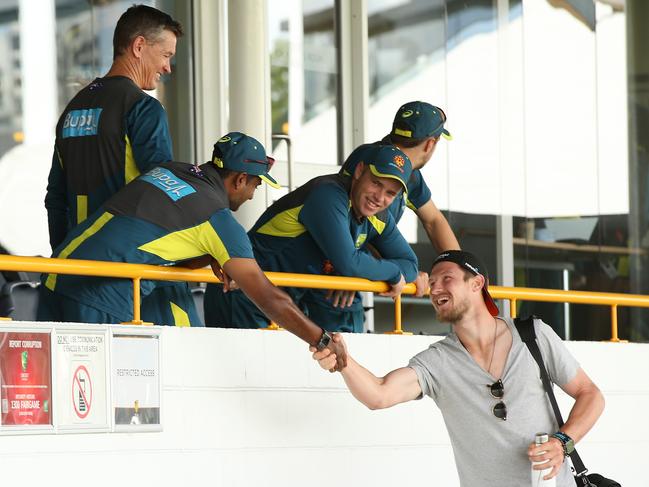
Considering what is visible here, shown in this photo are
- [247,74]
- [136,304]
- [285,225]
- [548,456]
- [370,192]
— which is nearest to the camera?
[548,456]

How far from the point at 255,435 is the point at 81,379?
0.84 metres

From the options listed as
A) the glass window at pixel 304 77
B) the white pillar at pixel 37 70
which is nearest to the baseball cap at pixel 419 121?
the white pillar at pixel 37 70

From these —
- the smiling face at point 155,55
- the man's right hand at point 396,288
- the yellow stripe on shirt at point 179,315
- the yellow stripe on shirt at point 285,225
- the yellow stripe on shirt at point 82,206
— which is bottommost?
the yellow stripe on shirt at point 179,315

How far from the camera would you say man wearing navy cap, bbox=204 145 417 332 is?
540 cm

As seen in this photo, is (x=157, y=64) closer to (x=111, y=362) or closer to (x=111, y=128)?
(x=111, y=128)

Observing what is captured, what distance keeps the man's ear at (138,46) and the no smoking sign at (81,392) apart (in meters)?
1.36

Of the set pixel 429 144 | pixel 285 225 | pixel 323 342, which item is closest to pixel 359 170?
pixel 285 225

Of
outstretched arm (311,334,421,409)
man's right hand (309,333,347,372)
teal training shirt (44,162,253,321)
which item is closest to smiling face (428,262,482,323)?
outstretched arm (311,334,421,409)

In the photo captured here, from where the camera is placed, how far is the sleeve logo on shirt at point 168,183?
4.77 m

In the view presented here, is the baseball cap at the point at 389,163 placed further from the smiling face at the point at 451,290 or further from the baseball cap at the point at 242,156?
the smiling face at the point at 451,290

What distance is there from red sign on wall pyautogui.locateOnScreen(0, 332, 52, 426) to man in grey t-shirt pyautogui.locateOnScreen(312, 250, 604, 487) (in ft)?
3.17

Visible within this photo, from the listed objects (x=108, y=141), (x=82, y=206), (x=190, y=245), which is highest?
(x=108, y=141)

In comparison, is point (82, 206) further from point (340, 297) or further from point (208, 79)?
point (208, 79)

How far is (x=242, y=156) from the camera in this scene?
4.96 metres
